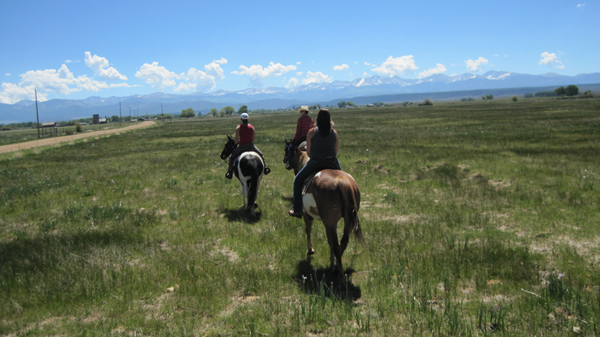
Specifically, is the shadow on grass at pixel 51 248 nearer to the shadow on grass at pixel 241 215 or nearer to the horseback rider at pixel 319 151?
the shadow on grass at pixel 241 215

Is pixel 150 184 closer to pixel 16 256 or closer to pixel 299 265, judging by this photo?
pixel 16 256

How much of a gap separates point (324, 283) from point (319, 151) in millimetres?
2389

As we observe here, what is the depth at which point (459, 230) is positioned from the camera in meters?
8.03

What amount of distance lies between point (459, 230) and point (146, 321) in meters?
6.93

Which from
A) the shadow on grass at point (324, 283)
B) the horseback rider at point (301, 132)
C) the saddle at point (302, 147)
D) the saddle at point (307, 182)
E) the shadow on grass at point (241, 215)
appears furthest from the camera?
the horseback rider at point (301, 132)

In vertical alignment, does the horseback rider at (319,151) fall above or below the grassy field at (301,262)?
above

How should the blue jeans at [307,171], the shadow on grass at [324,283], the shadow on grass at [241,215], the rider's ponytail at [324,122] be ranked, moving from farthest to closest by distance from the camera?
the shadow on grass at [241,215] → the blue jeans at [307,171] → the rider's ponytail at [324,122] → the shadow on grass at [324,283]

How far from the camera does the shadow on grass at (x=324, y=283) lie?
5355mm

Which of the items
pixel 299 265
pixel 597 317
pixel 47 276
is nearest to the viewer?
pixel 597 317

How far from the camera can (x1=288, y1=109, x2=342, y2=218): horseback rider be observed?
6.24 meters

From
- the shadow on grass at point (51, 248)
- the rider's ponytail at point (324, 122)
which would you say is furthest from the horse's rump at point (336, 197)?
the shadow on grass at point (51, 248)

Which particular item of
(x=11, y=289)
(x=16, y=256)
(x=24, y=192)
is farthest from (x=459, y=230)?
(x=24, y=192)

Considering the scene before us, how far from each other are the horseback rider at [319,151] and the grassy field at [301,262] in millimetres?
1565

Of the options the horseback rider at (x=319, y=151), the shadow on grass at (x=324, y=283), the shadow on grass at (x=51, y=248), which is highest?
the horseback rider at (x=319, y=151)
